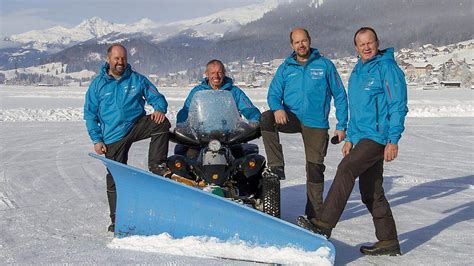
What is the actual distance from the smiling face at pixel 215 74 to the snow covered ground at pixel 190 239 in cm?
183

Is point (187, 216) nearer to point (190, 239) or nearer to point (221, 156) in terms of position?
point (190, 239)

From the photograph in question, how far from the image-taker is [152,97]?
624cm

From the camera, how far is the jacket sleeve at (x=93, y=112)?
601cm

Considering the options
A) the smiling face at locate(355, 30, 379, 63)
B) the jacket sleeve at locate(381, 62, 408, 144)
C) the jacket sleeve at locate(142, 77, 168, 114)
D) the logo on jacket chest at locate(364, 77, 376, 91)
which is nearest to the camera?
the jacket sleeve at locate(381, 62, 408, 144)

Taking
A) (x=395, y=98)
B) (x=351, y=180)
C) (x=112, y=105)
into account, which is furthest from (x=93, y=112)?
(x=395, y=98)

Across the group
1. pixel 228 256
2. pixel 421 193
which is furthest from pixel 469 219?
pixel 228 256

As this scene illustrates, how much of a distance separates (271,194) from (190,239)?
1252 millimetres

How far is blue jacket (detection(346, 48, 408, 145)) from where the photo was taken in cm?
483

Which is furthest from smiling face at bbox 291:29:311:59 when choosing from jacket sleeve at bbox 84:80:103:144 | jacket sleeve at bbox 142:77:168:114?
jacket sleeve at bbox 84:80:103:144

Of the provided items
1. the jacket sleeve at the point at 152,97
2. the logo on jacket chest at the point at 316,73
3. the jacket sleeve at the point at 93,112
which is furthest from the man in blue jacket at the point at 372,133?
the jacket sleeve at the point at 93,112

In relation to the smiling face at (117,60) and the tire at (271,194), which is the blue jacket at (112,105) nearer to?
the smiling face at (117,60)

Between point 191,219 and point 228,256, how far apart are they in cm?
46

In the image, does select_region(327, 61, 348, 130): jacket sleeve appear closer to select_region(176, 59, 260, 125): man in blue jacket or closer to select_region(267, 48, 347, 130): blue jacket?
select_region(267, 48, 347, 130): blue jacket

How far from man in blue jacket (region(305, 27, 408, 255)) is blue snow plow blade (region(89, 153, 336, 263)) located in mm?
457
